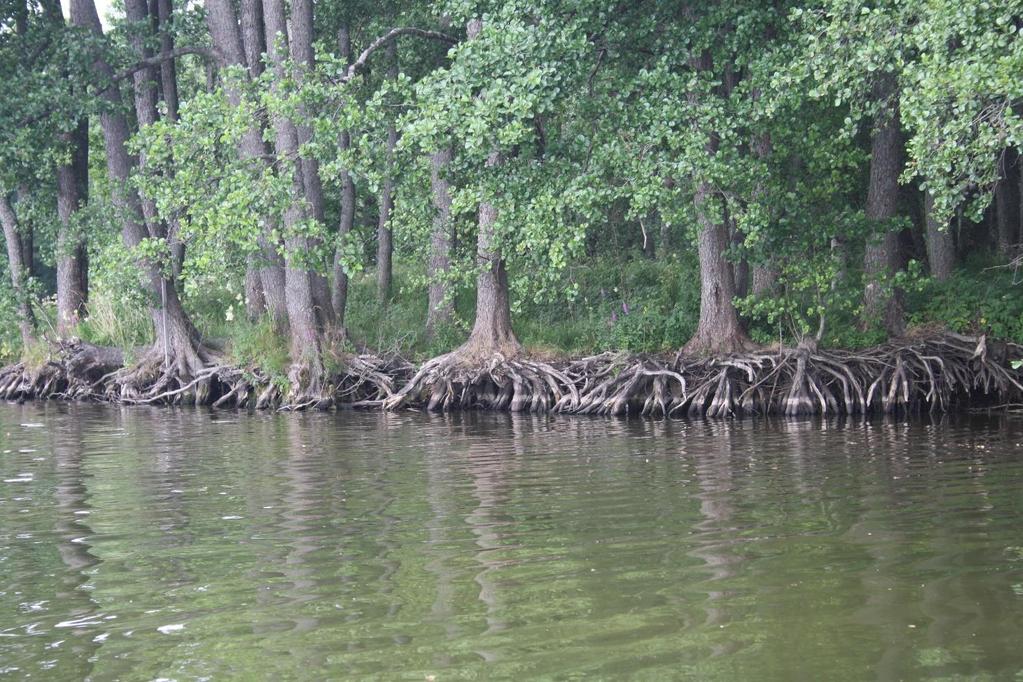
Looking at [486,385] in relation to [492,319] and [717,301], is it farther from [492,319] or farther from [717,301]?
[717,301]

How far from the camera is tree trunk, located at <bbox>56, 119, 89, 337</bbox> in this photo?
84.9 feet

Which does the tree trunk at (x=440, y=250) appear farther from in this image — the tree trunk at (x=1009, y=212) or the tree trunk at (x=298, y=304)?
the tree trunk at (x=1009, y=212)

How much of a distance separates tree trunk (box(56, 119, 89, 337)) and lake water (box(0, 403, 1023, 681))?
12.7m

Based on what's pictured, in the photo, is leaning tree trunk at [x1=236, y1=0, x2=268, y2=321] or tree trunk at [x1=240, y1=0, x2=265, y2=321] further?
leaning tree trunk at [x1=236, y1=0, x2=268, y2=321]

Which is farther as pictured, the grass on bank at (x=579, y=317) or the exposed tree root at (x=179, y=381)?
the exposed tree root at (x=179, y=381)

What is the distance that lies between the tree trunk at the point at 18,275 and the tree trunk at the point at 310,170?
742cm

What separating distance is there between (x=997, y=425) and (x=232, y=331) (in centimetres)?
1370

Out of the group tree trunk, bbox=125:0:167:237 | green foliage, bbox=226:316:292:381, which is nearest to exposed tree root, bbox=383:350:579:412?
green foliage, bbox=226:316:292:381

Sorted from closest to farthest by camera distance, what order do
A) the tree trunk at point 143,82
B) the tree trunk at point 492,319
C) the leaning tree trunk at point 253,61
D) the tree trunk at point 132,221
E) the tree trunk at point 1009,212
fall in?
the tree trunk at point 492,319, the tree trunk at point 1009,212, the leaning tree trunk at point 253,61, the tree trunk at point 132,221, the tree trunk at point 143,82

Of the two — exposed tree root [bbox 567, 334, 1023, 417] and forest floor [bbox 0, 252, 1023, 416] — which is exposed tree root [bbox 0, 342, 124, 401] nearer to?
forest floor [bbox 0, 252, 1023, 416]

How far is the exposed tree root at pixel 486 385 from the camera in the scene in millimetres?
20828

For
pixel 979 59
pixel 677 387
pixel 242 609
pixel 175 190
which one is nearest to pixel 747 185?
pixel 677 387

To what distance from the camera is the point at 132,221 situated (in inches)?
963

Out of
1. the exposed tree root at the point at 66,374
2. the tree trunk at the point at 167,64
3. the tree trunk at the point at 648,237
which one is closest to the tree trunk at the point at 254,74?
the tree trunk at the point at 167,64
